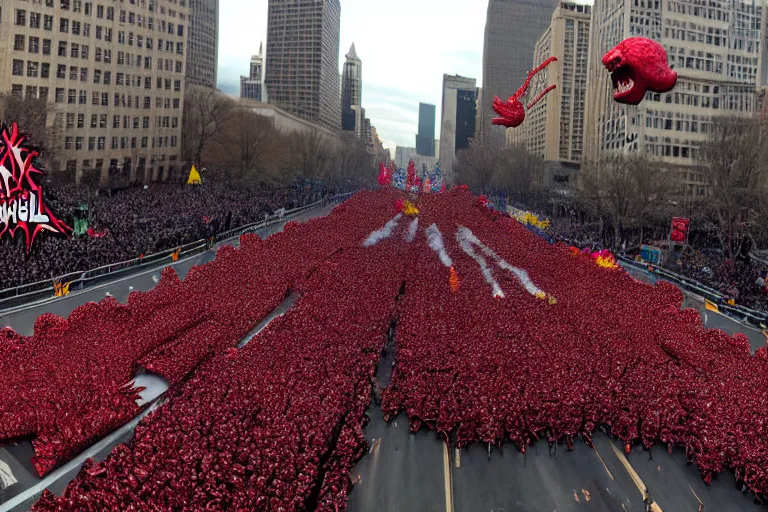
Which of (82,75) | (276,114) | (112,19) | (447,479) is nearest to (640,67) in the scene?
(447,479)

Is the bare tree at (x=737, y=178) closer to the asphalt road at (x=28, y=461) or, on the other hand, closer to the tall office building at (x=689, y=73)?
the tall office building at (x=689, y=73)

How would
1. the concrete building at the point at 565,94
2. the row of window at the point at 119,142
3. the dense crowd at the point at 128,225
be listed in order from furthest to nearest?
the concrete building at the point at 565,94
the row of window at the point at 119,142
the dense crowd at the point at 128,225

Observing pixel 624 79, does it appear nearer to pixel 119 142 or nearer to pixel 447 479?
pixel 447 479

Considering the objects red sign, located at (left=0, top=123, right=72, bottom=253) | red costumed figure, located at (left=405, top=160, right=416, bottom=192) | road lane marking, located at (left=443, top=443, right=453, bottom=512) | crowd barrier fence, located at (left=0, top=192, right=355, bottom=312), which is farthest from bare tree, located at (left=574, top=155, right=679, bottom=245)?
red costumed figure, located at (left=405, top=160, right=416, bottom=192)

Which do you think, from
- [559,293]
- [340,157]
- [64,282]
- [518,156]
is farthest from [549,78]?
[64,282]

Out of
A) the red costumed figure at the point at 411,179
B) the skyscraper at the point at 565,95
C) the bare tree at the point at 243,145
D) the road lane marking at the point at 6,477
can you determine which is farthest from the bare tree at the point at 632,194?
the skyscraper at the point at 565,95

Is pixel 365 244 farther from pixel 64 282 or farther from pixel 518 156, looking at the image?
pixel 518 156
